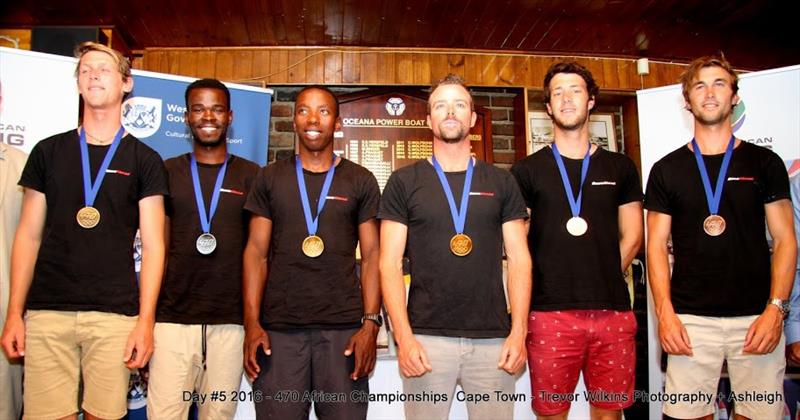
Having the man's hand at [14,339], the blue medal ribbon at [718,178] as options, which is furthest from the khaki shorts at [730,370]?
the man's hand at [14,339]

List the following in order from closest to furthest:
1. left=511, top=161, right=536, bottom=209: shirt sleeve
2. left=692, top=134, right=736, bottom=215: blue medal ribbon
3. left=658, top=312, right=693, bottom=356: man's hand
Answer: left=658, top=312, right=693, bottom=356: man's hand < left=692, top=134, right=736, bottom=215: blue medal ribbon < left=511, top=161, right=536, bottom=209: shirt sleeve

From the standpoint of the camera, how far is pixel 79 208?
7.41ft

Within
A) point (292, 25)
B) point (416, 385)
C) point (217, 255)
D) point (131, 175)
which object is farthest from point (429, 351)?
point (292, 25)

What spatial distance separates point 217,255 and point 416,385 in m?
1.06

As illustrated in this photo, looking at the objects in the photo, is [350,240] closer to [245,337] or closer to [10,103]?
[245,337]

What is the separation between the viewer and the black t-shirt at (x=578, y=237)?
2.37 meters

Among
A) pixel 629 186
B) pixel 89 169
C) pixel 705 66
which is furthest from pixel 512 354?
pixel 89 169

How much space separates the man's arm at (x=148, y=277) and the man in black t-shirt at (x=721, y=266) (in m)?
2.18

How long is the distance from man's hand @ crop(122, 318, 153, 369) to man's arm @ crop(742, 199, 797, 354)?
2.49 m

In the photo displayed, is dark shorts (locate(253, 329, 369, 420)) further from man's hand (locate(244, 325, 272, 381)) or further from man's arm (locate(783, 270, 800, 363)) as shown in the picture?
man's arm (locate(783, 270, 800, 363))

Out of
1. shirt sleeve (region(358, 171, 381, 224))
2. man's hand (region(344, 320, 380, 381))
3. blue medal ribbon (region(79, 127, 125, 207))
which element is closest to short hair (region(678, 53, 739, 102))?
shirt sleeve (region(358, 171, 381, 224))

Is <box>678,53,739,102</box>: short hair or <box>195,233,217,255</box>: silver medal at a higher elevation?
<box>678,53,739,102</box>: short hair

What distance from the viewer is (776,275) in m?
2.38

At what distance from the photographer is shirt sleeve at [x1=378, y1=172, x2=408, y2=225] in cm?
232
